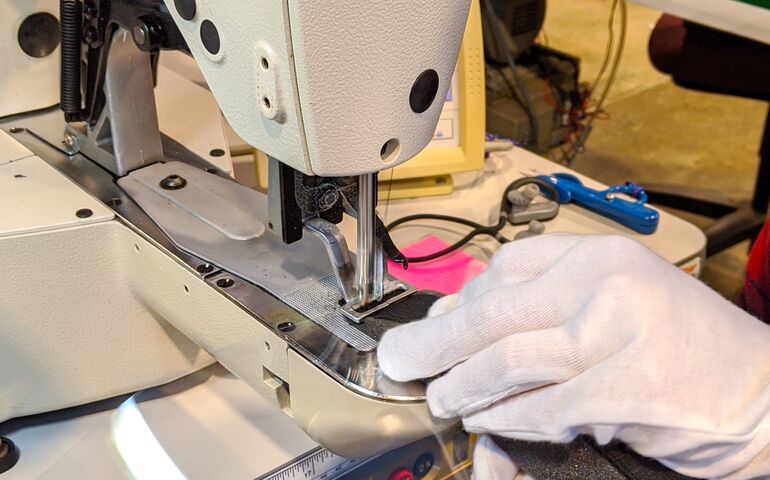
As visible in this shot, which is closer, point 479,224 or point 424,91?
point 424,91

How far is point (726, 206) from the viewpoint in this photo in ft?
7.16

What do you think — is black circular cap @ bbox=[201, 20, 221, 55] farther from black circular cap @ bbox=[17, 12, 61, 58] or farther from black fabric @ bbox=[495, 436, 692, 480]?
black circular cap @ bbox=[17, 12, 61, 58]

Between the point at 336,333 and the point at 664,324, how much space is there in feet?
0.91

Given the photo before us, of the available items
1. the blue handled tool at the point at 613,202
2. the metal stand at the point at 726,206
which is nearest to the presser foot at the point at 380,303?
the blue handled tool at the point at 613,202

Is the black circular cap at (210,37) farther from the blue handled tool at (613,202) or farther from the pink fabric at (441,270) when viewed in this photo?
the blue handled tool at (613,202)

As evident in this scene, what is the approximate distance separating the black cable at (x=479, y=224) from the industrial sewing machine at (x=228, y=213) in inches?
11.7

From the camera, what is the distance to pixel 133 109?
949 millimetres

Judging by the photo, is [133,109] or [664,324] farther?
[133,109]

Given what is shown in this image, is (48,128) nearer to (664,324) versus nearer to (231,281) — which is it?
(231,281)

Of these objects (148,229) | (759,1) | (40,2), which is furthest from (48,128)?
(759,1)

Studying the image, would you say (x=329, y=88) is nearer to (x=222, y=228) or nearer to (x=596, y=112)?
(x=222, y=228)

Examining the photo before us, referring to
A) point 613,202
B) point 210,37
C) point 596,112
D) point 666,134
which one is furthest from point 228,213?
point 666,134

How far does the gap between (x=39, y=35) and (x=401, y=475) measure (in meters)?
0.73

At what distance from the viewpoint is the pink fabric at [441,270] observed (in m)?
1.05
